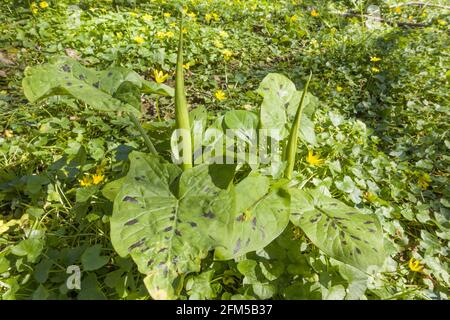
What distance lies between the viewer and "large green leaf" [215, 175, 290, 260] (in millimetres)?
1100

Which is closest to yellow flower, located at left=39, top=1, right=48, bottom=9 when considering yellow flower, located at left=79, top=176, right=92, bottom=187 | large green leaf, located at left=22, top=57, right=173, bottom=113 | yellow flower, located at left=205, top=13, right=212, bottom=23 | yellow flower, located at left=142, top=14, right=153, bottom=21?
yellow flower, located at left=142, top=14, right=153, bottom=21

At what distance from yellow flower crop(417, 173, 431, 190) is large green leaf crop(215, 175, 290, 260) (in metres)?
1.10

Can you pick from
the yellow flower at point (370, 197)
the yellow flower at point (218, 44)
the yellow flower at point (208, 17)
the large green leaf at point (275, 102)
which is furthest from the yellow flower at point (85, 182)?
the yellow flower at point (208, 17)

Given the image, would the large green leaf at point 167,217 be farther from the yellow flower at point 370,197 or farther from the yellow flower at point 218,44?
Result: the yellow flower at point 218,44

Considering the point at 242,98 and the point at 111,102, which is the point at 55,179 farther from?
the point at 242,98

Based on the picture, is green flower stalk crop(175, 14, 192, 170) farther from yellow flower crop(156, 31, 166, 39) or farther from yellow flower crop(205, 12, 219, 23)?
yellow flower crop(205, 12, 219, 23)

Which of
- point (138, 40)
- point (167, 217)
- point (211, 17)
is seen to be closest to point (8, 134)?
point (138, 40)

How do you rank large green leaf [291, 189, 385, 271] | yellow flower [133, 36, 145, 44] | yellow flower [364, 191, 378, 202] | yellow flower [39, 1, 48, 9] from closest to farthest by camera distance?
large green leaf [291, 189, 385, 271], yellow flower [364, 191, 378, 202], yellow flower [133, 36, 145, 44], yellow flower [39, 1, 48, 9]

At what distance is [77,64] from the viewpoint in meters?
1.36

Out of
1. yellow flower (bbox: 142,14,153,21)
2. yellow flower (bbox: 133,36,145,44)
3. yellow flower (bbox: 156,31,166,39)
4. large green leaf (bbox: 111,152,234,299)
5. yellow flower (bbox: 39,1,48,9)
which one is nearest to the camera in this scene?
large green leaf (bbox: 111,152,234,299)

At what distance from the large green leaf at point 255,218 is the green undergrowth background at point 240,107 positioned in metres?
0.19

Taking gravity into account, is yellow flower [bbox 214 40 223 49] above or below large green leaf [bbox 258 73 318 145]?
below

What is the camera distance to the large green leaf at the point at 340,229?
3.53 ft

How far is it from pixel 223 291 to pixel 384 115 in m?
1.87
